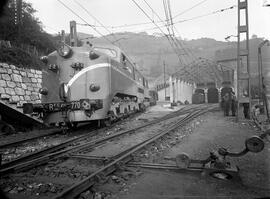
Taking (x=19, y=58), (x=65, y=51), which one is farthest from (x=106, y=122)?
(x=19, y=58)

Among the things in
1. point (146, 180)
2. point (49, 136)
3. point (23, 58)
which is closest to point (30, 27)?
point (23, 58)

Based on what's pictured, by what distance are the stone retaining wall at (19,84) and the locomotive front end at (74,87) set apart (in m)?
3.33

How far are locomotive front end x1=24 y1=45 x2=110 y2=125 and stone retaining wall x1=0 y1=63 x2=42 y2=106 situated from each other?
3.33 meters

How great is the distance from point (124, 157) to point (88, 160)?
0.81 meters

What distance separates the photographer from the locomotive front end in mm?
8852

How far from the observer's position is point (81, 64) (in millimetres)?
9328

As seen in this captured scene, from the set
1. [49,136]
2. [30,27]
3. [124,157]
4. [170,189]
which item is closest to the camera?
[170,189]

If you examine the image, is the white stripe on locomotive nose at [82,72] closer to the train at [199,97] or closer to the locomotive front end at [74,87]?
the locomotive front end at [74,87]

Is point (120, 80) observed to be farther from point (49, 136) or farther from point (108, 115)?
point (49, 136)

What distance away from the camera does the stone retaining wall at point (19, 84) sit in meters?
12.7

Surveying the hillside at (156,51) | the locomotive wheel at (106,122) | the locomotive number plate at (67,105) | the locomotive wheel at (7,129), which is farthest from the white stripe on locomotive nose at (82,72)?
the hillside at (156,51)

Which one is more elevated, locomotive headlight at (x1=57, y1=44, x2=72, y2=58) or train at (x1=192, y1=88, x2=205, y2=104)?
locomotive headlight at (x1=57, y1=44, x2=72, y2=58)

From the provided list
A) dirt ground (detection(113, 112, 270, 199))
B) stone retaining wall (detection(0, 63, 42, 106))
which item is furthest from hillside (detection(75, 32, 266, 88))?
dirt ground (detection(113, 112, 270, 199))

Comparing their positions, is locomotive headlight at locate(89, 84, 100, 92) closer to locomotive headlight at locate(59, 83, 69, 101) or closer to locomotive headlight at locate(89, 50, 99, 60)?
locomotive headlight at locate(59, 83, 69, 101)
